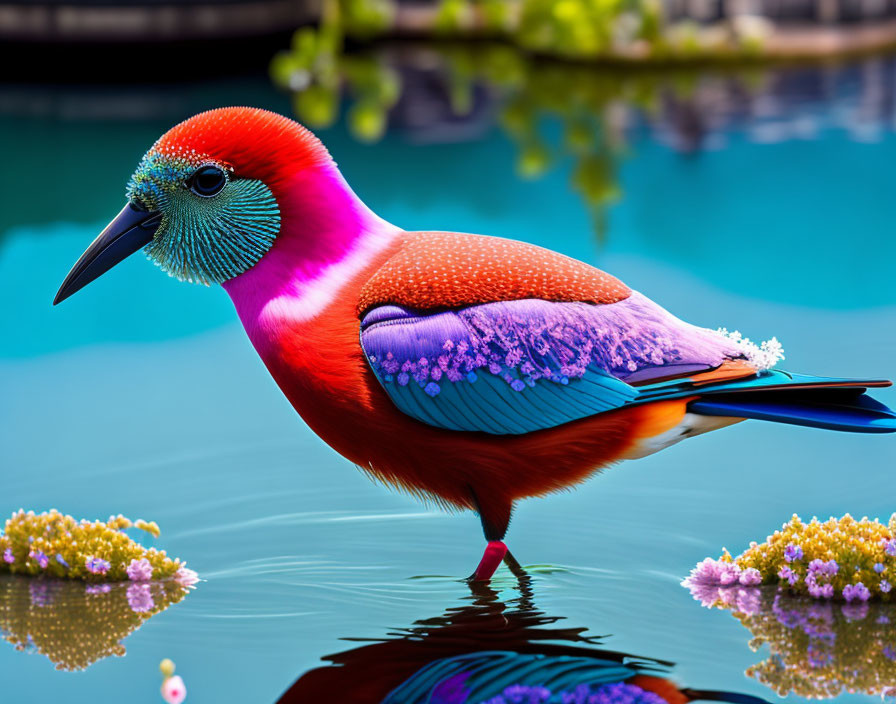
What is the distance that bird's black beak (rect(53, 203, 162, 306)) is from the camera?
11.5 ft

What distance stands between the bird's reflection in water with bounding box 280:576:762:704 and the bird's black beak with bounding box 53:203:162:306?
3.86 ft

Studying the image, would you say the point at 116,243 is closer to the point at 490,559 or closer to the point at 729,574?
the point at 490,559

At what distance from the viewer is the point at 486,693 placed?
10.3 ft

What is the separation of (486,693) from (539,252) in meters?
1.11

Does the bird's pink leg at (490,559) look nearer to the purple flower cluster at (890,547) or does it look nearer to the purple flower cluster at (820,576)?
the purple flower cluster at (820,576)

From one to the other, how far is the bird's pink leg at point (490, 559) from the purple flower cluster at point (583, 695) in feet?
1.55

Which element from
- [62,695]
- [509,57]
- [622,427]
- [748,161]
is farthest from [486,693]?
[509,57]

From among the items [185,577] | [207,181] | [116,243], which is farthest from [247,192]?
[185,577]

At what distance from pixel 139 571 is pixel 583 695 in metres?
1.32

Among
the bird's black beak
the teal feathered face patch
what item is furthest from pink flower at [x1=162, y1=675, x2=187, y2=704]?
the bird's black beak

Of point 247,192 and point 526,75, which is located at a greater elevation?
point 526,75

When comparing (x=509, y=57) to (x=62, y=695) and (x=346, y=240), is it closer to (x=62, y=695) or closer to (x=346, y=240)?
(x=346, y=240)

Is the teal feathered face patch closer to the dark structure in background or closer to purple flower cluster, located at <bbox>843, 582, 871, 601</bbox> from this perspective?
purple flower cluster, located at <bbox>843, 582, 871, 601</bbox>

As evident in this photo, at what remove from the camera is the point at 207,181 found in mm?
3420
